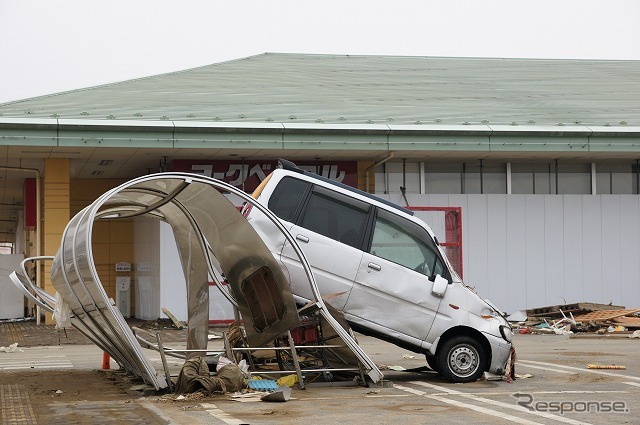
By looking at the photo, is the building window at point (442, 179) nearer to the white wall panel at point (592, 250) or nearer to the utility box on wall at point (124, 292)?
the white wall panel at point (592, 250)

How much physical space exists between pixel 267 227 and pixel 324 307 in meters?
1.44

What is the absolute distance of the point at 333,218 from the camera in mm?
13258

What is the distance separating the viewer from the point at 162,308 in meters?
26.2

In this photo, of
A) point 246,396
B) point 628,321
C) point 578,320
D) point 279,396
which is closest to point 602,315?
point 578,320

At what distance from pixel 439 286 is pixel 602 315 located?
1343 centimetres

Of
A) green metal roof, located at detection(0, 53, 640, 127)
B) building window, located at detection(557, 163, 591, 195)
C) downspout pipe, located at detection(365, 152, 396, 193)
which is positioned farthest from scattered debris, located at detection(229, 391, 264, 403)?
building window, located at detection(557, 163, 591, 195)

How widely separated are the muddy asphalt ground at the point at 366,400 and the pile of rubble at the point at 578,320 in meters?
7.61

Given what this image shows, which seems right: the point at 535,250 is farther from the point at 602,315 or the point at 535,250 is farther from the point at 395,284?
the point at 395,284

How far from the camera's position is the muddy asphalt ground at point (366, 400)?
31.9ft

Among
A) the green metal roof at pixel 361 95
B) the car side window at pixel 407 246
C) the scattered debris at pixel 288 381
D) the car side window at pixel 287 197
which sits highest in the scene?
the green metal roof at pixel 361 95

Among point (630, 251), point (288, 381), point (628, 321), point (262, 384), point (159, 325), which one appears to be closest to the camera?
point (262, 384)

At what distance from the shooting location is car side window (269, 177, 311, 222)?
13250 millimetres

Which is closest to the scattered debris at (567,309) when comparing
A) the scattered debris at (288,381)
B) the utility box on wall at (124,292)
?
the utility box on wall at (124,292)

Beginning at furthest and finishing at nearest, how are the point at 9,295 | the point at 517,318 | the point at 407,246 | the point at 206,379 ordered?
the point at 9,295
the point at 517,318
the point at 407,246
the point at 206,379
